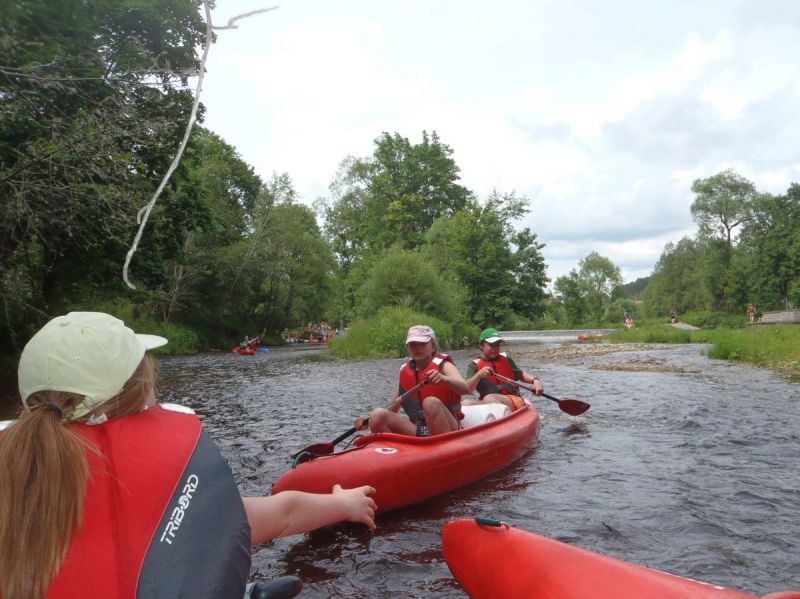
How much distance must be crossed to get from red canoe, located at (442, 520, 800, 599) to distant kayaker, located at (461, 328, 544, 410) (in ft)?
12.8

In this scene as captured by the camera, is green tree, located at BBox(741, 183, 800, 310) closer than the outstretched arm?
No

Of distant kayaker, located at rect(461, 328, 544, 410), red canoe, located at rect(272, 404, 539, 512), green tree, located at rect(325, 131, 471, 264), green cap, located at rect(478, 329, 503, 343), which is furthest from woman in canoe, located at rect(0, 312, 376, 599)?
green tree, located at rect(325, 131, 471, 264)

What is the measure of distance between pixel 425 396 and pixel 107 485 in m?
4.03

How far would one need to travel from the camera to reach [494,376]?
269 inches

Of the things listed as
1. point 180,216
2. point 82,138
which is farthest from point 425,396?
point 180,216

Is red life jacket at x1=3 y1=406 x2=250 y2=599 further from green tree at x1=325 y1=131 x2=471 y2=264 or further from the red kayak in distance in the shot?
green tree at x1=325 y1=131 x2=471 y2=264

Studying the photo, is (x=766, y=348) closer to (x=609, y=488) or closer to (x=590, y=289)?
(x=609, y=488)

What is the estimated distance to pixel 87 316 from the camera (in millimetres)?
1343

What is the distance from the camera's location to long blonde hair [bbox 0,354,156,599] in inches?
44.8

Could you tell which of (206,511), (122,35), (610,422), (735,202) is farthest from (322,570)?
(735,202)

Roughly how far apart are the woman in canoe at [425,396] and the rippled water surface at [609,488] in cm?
63

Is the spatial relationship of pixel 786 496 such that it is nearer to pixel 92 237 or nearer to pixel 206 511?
pixel 206 511

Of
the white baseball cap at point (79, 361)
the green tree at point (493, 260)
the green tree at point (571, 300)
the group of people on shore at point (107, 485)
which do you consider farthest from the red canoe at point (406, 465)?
the green tree at point (571, 300)

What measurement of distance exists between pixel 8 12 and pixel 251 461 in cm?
566
